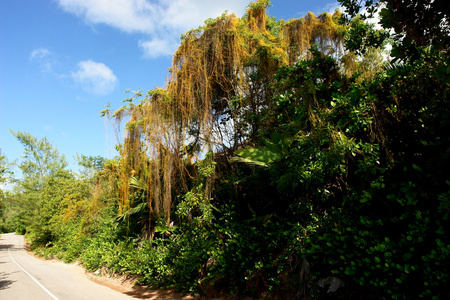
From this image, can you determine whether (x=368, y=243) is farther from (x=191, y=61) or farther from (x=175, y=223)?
(x=191, y=61)

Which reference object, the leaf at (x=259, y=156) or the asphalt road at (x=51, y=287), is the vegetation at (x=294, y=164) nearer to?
the leaf at (x=259, y=156)

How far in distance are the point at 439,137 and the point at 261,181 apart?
A: 13.7 feet

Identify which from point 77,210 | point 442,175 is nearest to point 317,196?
point 442,175

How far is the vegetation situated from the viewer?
3.83 m

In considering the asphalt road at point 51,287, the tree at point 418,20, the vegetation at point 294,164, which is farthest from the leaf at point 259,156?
the asphalt road at point 51,287

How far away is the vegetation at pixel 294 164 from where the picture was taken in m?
3.83

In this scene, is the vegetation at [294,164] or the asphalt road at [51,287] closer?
the vegetation at [294,164]

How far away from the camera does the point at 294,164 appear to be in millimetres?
5137

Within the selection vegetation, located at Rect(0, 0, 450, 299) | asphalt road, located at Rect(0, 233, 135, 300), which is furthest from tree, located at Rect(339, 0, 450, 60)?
asphalt road, located at Rect(0, 233, 135, 300)

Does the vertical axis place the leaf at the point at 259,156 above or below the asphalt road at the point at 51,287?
above

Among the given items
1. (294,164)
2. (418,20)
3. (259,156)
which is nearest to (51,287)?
(259,156)

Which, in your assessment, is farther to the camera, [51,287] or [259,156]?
[51,287]

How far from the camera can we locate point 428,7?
3947mm

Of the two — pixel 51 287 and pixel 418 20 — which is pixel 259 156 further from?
pixel 51 287
